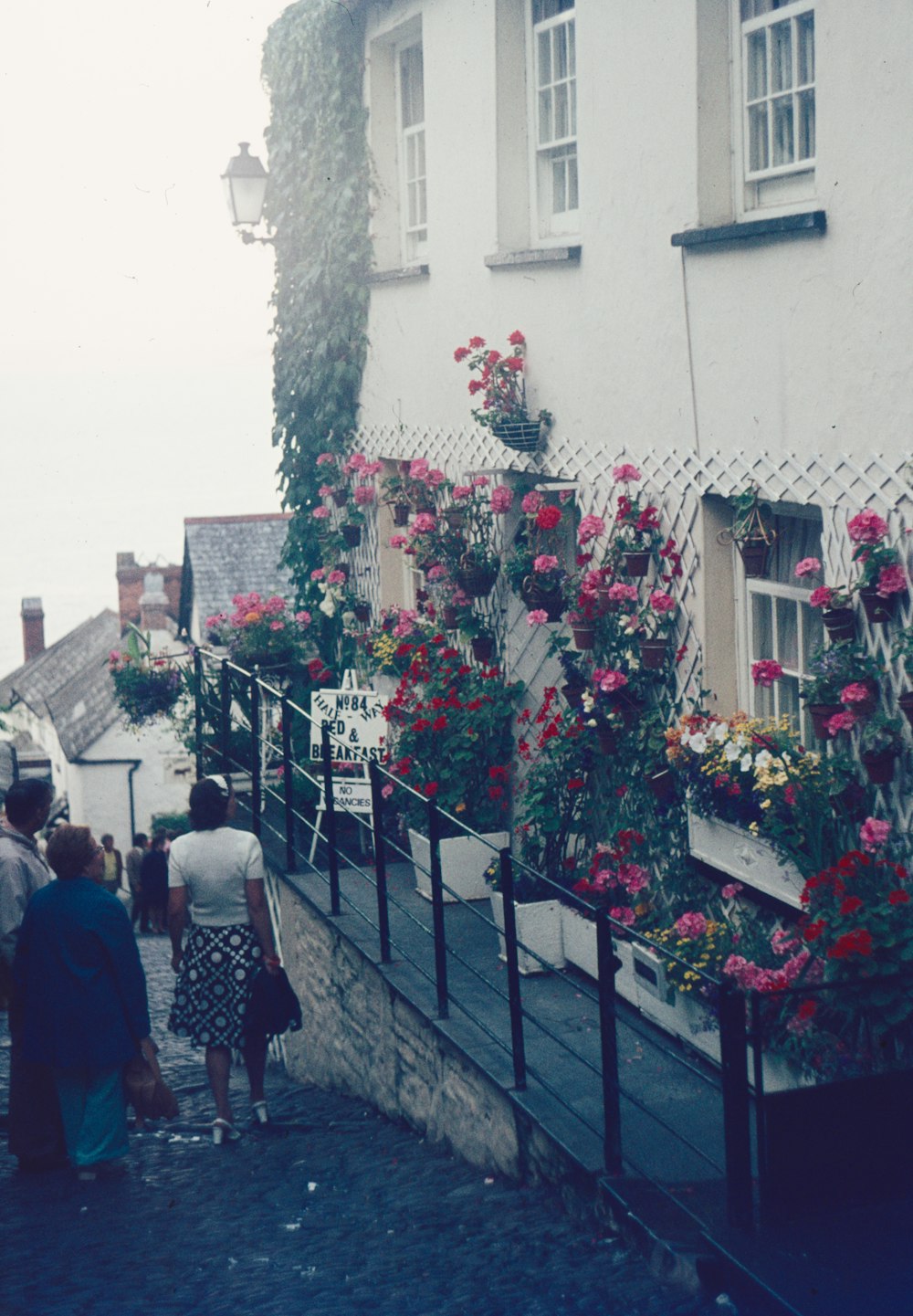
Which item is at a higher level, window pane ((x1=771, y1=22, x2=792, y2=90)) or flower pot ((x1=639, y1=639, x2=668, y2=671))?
window pane ((x1=771, y1=22, x2=792, y2=90))

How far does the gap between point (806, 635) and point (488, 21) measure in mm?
4500

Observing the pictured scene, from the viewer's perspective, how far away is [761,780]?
641cm

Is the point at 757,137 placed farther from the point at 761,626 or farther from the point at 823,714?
the point at 823,714

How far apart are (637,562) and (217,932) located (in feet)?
8.53

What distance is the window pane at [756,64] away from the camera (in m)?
6.79

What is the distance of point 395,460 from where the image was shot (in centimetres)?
1148

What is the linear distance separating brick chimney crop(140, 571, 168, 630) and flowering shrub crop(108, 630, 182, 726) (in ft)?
76.3

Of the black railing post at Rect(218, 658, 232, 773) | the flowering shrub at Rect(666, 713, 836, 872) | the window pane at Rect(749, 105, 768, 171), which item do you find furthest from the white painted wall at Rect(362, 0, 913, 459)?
the black railing post at Rect(218, 658, 232, 773)

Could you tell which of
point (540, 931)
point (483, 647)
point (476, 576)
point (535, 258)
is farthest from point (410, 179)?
point (540, 931)

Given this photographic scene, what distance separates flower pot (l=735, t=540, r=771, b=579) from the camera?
6723 millimetres

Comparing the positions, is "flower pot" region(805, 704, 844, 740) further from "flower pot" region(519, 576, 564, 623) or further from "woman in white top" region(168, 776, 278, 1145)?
"flower pot" region(519, 576, 564, 623)

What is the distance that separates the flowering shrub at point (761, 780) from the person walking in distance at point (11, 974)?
2.71 metres

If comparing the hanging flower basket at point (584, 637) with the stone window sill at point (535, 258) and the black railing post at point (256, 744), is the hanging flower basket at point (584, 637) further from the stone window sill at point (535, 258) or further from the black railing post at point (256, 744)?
the black railing post at point (256, 744)

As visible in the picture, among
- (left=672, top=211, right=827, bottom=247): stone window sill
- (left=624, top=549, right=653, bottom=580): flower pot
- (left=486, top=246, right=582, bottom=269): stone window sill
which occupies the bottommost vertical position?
(left=624, top=549, right=653, bottom=580): flower pot
